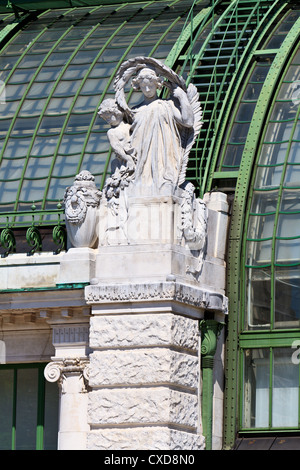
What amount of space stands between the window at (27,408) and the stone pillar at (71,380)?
118cm

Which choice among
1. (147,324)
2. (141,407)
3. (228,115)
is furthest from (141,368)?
(228,115)

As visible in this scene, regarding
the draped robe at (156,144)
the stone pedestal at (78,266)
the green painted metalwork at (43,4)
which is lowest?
the stone pedestal at (78,266)

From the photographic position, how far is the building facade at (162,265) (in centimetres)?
4072

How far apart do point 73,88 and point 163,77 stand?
3.70 m

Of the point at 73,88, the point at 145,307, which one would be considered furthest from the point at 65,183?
the point at 145,307

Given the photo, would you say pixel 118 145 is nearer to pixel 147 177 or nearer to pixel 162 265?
pixel 147 177

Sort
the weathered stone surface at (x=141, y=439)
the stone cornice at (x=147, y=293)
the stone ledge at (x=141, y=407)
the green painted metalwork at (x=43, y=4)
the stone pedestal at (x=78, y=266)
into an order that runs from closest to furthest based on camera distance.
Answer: the weathered stone surface at (x=141, y=439)
the stone ledge at (x=141, y=407)
the stone cornice at (x=147, y=293)
the stone pedestal at (x=78, y=266)
the green painted metalwork at (x=43, y=4)

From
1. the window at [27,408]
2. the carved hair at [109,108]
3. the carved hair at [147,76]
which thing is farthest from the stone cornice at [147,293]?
the carved hair at [147,76]

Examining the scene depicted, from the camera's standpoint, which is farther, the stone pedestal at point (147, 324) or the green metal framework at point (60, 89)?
the green metal framework at point (60, 89)

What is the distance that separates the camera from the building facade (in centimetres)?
4072

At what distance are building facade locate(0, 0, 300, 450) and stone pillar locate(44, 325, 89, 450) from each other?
37mm

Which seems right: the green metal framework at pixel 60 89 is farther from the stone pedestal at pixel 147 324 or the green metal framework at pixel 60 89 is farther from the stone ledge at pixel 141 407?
the stone ledge at pixel 141 407

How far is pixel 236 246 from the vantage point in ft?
142

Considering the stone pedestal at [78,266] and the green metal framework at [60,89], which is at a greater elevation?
the green metal framework at [60,89]
